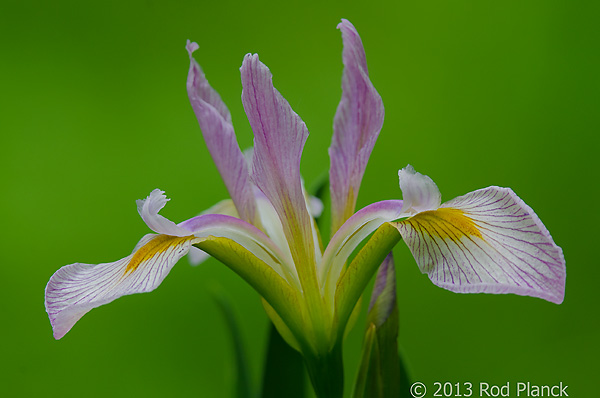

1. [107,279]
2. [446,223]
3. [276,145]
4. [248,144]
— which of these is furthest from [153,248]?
[248,144]

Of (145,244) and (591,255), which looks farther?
(591,255)

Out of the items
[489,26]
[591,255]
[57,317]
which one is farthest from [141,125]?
[591,255]

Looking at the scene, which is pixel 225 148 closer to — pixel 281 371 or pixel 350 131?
pixel 350 131

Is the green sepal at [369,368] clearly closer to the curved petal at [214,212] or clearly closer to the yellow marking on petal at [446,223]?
the yellow marking on petal at [446,223]

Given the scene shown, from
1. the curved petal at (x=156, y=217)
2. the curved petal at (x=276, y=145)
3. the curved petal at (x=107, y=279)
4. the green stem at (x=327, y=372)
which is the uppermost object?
the curved petal at (x=276, y=145)

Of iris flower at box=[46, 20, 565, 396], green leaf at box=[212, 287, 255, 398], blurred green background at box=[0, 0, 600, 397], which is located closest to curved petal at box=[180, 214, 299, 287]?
iris flower at box=[46, 20, 565, 396]

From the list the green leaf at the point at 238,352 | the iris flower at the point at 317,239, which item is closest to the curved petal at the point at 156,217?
the iris flower at the point at 317,239

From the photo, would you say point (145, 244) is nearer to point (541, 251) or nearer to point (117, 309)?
point (541, 251)

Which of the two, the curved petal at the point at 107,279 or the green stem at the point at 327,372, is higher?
the curved petal at the point at 107,279
